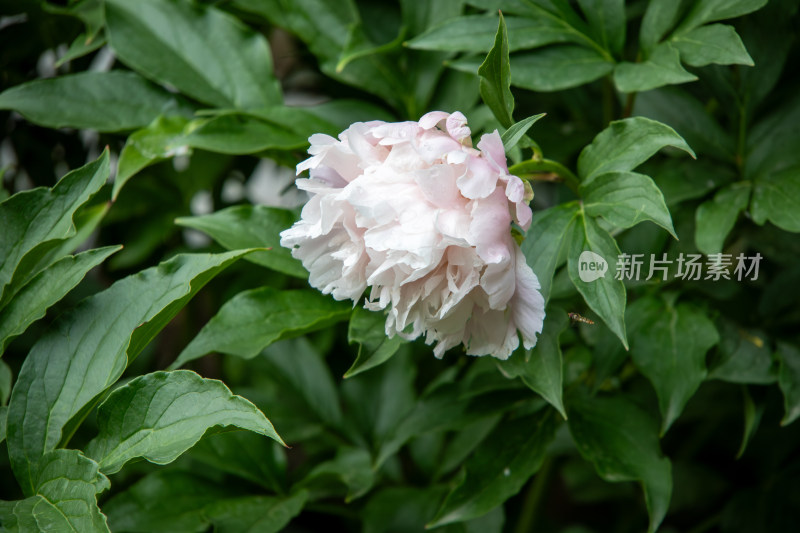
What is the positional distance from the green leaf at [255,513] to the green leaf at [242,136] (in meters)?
0.35

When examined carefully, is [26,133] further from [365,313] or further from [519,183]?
[519,183]

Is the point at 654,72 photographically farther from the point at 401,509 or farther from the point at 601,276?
the point at 401,509

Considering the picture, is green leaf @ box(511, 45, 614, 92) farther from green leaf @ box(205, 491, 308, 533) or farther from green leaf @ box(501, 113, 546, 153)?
green leaf @ box(205, 491, 308, 533)

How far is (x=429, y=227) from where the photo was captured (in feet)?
1.55

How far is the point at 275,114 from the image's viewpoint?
0.74 metres

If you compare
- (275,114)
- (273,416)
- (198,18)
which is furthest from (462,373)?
(198,18)

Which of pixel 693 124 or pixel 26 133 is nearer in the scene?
pixel 693 124

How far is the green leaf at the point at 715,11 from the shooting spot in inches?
24.4

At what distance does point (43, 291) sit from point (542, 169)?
0.39 m

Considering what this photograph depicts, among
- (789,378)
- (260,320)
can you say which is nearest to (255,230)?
(260,320)

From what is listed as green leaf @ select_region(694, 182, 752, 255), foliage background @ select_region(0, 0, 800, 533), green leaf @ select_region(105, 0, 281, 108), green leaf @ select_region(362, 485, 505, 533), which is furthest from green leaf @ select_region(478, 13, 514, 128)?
green leaf @ select_region(362, 485, 505, 533)

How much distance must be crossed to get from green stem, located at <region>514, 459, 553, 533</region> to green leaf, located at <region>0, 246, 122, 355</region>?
57cm

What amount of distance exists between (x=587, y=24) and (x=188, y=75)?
16.1 inches

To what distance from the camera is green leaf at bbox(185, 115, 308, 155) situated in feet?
2.31
